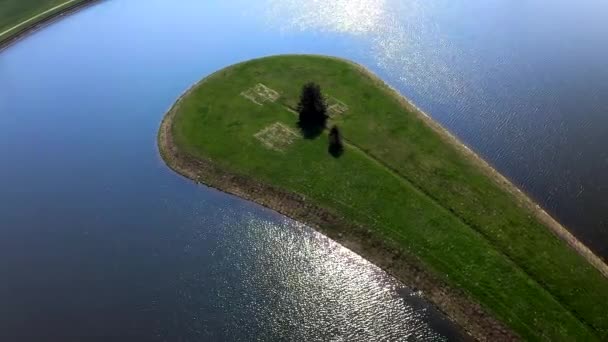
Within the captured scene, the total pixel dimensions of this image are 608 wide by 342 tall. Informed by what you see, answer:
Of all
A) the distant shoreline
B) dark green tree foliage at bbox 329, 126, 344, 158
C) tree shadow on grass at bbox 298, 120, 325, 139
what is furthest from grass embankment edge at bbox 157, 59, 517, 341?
the distant shoreline

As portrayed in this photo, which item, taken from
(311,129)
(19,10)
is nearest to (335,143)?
(311,129)

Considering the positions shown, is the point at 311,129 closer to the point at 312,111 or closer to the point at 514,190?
the point at 312,111

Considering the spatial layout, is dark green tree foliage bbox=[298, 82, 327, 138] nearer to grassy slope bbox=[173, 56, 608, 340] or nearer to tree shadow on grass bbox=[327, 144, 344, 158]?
grassy slope bbox=[173, 56, 608, 340]

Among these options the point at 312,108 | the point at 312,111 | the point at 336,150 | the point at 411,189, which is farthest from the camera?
the point at 312,111

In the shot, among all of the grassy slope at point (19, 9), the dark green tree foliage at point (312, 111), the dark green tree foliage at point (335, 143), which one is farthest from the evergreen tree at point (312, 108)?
the grassy slope at point (19, 9)

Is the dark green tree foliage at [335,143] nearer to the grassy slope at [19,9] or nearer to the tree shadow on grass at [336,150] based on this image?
the tree shadow on grass at [336,150]

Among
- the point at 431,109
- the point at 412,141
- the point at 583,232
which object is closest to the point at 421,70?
the point at 431,109
